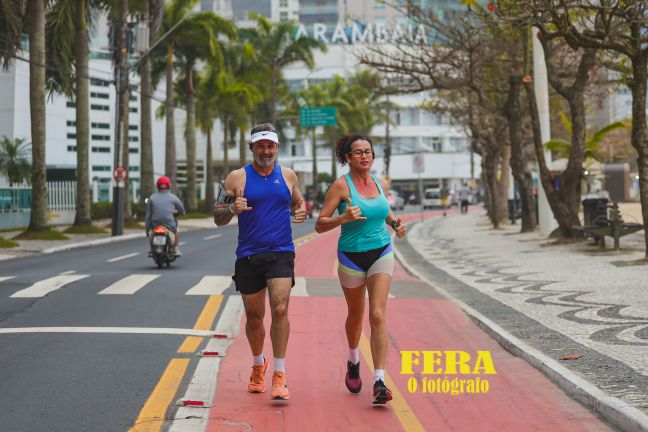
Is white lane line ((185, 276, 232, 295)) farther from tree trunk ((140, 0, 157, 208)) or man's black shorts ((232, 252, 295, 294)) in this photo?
tree trunk ((140, 0, 157, 208))

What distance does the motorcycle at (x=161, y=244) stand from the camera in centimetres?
2048

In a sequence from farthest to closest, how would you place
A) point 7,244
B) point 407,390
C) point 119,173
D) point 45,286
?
point 119,173
point 7,244
point 45,286
point 407,390

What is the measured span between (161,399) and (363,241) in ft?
6.14

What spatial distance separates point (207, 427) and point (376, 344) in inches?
59.7

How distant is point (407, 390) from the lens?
26.6 feet

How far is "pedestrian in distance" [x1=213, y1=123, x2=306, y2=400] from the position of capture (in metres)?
7.70

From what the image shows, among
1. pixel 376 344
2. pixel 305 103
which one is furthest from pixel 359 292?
pixel 305 103

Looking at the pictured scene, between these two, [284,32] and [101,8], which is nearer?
[101,8]

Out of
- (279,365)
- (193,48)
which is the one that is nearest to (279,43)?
(193,48)

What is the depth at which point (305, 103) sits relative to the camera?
9512 centimetres

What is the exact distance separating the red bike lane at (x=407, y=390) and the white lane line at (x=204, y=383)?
0.08 m

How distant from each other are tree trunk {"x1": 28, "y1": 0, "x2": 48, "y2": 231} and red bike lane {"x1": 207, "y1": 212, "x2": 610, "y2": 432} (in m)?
22.8

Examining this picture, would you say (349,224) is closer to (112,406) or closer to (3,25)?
(112,406)

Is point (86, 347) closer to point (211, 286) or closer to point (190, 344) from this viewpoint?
point (190, 344)
